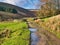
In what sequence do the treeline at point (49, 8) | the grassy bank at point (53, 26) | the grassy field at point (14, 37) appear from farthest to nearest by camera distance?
the treeline at point (49, 8), the grassy bank at point (53, 26), the grassy field at point (14, 37)

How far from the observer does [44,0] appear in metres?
69.1

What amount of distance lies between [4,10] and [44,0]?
33.1 m

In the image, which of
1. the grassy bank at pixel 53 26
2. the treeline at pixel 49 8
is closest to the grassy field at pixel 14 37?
the grassy bank at pixel 53 26

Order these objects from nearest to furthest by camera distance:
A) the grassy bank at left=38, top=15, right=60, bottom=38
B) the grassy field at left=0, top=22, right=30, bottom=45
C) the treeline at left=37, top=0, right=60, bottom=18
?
the grassy field at left=0, top=22, right=30, bottom=45
the grassy bank at left=38, top=15, right=60, bottom=38
the treeline at left=37, top=0, right=60, bottom=18

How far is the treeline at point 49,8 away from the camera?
66250 mm

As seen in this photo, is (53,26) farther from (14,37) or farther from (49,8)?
(49,8)

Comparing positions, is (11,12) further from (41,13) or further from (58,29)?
(58,29)

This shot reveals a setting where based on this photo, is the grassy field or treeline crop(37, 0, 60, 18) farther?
treeline crop(37, 0, 60, 18)

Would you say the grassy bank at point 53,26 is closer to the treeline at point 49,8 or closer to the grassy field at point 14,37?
the grassy field at point 14,37

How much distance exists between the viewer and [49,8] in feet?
224

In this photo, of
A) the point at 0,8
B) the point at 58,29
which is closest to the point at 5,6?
the point at 0,8

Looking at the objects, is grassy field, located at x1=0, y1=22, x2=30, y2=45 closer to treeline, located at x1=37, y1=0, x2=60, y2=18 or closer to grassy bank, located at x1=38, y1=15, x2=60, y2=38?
grassy bank, located at x1=38, y1=15, x2=60, y2=38

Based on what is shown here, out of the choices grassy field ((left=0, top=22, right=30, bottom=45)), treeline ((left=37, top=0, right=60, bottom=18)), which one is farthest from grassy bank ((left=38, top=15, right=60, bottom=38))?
treeline ((left=37, top=0, right=60, bottom=18))

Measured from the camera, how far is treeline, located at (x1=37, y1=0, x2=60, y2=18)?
66250 millimetres
